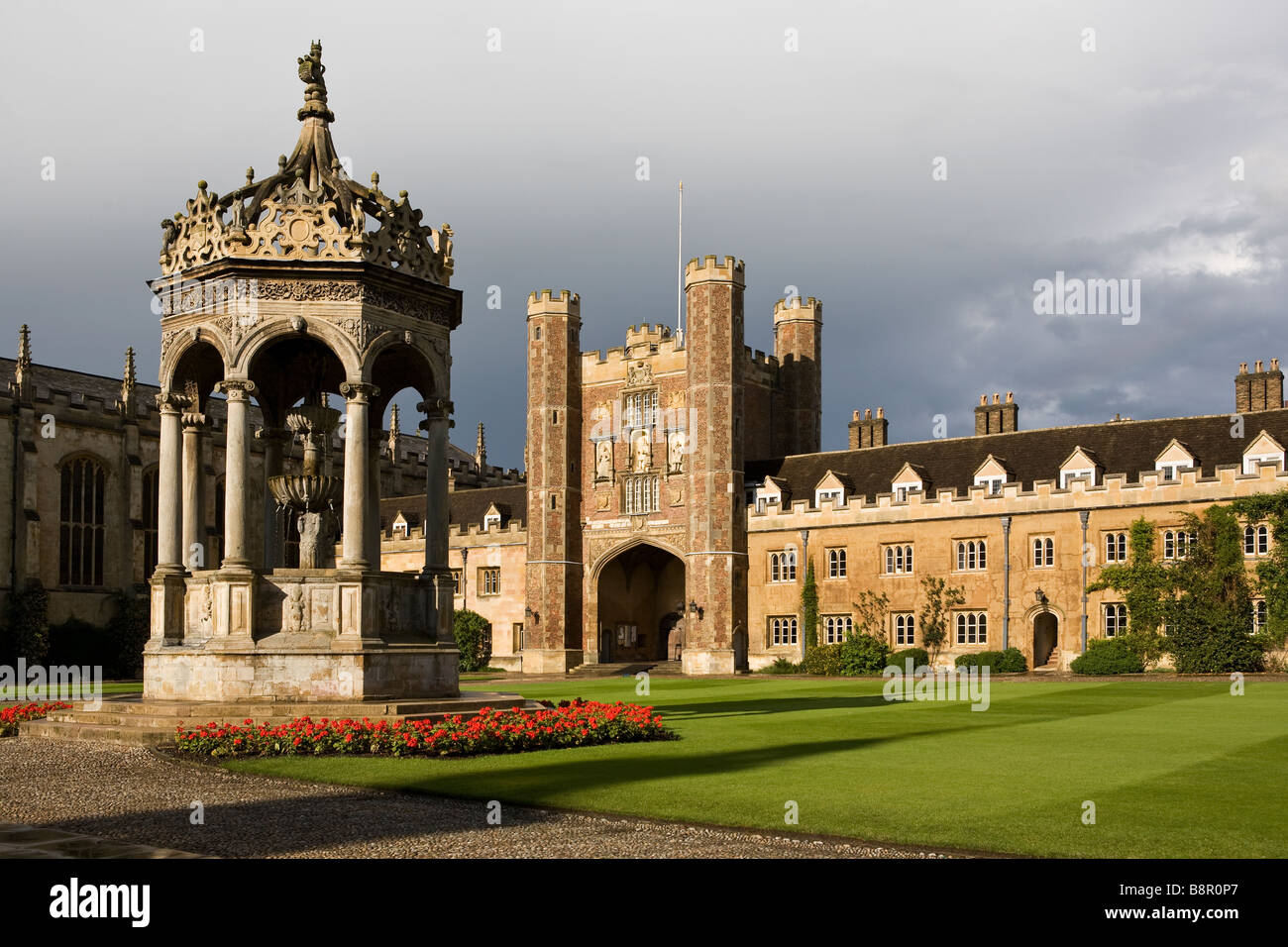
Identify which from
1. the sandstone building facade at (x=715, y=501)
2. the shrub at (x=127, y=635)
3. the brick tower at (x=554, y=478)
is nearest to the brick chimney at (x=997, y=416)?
the sandstone building facade at (x=715, y=501)

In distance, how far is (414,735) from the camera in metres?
16.5

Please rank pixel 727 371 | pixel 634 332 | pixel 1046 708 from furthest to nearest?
pixel 634 332, pixel 727 371, pixel 1046 708

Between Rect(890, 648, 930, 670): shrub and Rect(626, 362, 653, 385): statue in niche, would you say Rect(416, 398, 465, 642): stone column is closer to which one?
Rect(890, 648, 930, 670): shrub

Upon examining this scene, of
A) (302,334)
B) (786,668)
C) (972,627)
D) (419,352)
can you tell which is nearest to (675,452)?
(786,668)

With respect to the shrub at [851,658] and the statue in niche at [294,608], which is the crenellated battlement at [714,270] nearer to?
the shrub at [851,658]

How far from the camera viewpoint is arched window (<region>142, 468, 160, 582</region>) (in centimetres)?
6300

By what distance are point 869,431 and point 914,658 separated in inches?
631

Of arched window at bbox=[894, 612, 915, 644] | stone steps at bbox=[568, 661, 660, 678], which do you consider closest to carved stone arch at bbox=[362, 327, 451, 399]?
stone steps at bbox=[568, 661, 660, 678]

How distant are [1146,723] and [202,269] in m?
16.6

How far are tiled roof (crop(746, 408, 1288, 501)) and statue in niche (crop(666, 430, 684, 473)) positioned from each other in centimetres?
354

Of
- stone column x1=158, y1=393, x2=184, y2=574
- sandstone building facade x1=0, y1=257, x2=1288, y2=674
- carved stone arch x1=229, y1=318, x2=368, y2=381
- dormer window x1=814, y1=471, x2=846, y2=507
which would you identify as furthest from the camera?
dormer window x1=814, y1=471, x2=846, y2=507

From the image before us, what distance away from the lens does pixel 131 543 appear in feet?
203
